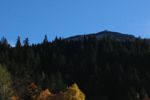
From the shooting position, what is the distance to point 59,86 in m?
174

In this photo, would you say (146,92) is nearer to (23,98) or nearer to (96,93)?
(96,93)

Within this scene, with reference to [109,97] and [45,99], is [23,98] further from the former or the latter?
[109,97]

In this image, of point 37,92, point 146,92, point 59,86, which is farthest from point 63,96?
point 146,92

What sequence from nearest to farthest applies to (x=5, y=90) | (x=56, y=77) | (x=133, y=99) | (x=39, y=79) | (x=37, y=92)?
(x=5, y=90)
(x=37, y=92)
(x=133, y=99)
(x=39, y=79)
(x=56, y=77)

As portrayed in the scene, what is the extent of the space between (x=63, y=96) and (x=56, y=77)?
6499 centimetres

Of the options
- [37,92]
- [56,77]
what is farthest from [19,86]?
[56,77]

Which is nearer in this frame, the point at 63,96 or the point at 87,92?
the point at 63,96

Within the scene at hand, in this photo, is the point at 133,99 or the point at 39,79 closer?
the point at 133,99

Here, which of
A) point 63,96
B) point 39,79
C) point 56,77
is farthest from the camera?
point 56,77

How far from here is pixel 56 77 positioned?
636 ft

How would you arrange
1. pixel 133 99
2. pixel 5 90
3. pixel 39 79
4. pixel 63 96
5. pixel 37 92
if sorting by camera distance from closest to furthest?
pixel 5 90, pixel 63 96, pixel 37 92, pixel 133 99, pixel 39 79

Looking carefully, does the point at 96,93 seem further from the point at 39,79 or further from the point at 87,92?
the point at 39,79

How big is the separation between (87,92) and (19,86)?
4812 cm

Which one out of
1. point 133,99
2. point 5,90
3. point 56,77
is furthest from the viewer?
point 56,77
